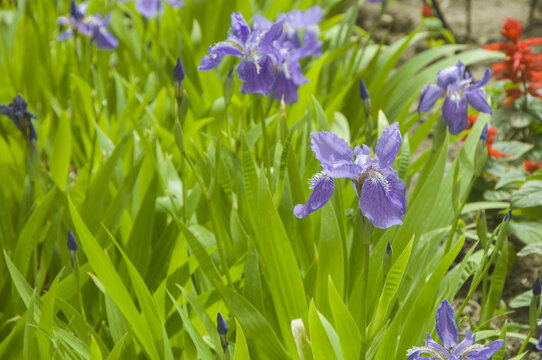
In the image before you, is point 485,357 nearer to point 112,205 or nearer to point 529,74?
point 112,205

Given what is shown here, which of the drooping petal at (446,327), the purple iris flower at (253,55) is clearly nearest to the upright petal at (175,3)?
the purple iris flower at (253,55)

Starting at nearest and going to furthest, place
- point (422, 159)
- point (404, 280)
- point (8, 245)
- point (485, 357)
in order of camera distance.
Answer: point (485, 357)
point (404, 280)
point (8, 245)
point (422, 159)

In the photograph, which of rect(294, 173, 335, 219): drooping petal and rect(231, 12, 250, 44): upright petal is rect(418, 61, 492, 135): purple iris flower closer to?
rect(231, 12, 250, 44): upright petal

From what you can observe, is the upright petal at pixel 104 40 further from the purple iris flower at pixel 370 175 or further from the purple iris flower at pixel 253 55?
the purple iris flower at pixel 370 175

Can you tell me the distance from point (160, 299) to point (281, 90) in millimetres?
629

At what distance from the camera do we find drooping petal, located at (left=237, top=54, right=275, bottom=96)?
1.57 metres

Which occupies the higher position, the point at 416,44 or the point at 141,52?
the point at 141,52

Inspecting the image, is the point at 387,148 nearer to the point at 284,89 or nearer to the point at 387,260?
the point at 387,260

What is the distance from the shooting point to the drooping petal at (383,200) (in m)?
1.04

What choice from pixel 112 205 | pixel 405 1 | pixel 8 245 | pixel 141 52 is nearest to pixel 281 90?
pixel 112 205

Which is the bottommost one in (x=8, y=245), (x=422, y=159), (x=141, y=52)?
(x=422, y=159)

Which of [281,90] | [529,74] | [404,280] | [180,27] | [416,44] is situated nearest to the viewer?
[404,280]

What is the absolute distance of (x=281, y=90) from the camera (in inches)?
68.9

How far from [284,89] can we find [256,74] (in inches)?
7.7
